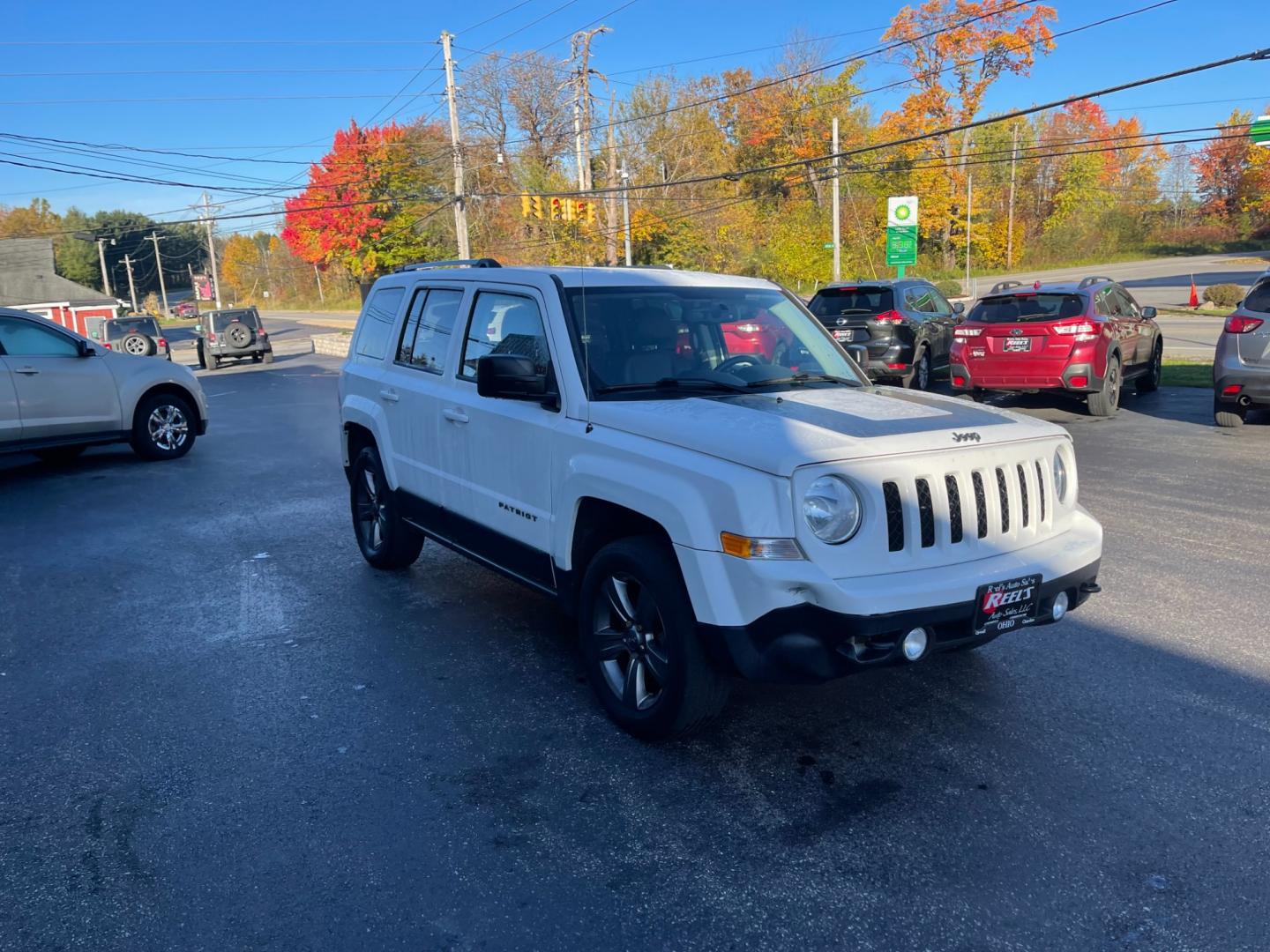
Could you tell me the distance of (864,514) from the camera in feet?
11.7

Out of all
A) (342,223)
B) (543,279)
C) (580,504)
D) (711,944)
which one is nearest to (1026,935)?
(711,944)

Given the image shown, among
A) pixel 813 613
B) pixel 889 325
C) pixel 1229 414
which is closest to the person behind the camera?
pixel 813 613

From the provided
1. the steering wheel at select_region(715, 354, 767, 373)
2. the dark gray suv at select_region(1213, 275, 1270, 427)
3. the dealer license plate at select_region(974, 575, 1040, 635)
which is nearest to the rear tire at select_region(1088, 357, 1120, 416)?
the dark gray suv at select_region(1213, 275, 1270, 427)

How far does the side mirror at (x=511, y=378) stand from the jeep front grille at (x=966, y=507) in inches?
65.6

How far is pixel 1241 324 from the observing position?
10445 millimetres

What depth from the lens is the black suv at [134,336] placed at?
3134 cm

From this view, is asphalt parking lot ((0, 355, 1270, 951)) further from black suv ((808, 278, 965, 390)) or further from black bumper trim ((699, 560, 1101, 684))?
black suv ((808, 278, 965, 390))

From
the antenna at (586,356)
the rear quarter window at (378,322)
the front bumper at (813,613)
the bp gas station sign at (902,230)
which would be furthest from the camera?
the bp gas station sign at (902,230)

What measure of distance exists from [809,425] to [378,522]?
12.4 feet

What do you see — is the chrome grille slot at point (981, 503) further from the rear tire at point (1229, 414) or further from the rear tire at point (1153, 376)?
the rear tire at point (1153, 376)

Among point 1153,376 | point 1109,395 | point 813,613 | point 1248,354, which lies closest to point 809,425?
point 813,613

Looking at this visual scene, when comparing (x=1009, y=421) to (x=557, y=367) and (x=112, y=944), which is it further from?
(x=112, y=944)

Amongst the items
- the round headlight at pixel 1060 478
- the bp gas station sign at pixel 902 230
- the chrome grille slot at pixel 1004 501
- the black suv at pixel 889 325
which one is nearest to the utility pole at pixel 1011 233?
the bp gas station sign at pixel 902 230

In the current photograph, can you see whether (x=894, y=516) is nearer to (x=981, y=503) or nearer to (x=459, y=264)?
(x=981, y=503)
